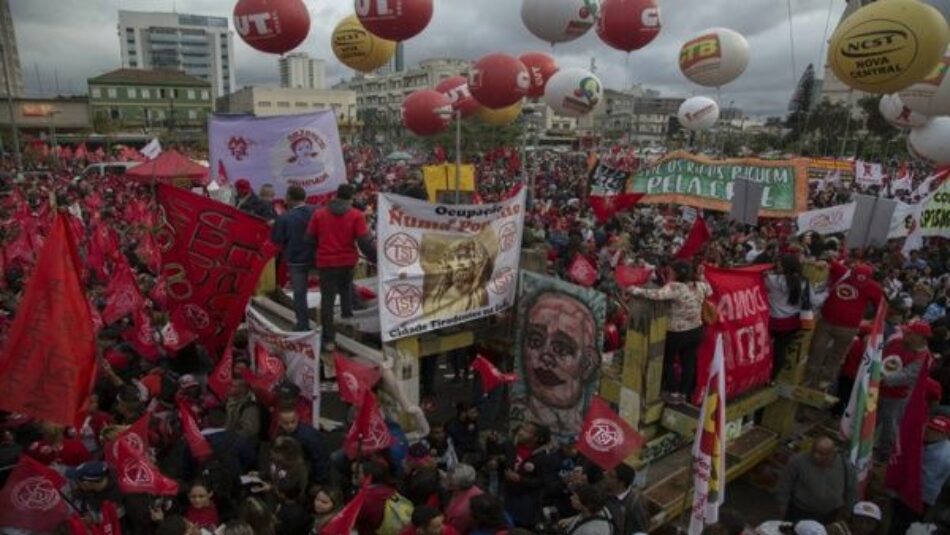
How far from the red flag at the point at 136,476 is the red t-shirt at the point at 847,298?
5.95 meters

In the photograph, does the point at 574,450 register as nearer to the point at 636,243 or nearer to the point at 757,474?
the point at 757,474

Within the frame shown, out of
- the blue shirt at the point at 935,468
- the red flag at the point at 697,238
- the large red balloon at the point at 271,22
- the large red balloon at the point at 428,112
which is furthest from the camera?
the large red balloon at the point at 428,112

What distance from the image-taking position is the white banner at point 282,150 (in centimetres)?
906

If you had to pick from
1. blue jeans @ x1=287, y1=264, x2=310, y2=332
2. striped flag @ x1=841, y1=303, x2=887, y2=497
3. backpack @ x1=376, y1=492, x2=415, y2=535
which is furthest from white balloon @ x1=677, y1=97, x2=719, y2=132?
backpack @ x1=376, y1=492, x2=415, y2=535

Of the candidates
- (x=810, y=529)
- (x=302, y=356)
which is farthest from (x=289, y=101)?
(x=810, y=529)

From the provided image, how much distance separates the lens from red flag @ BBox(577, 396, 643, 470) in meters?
4.30

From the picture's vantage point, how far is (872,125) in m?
54.7

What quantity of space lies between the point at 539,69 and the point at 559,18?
2.68 m

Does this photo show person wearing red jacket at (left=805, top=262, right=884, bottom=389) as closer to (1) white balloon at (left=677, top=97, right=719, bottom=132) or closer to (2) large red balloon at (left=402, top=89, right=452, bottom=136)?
(2) large red balloon at (left=402, top=89, right=452, bottom=136)

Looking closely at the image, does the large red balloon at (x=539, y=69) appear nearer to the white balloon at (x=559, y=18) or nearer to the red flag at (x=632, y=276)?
the white balloon at (x=559, y=18)

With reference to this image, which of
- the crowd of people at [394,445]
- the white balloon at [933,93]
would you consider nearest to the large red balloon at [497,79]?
the crowd of people at [394,445]

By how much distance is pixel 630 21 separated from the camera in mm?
9930

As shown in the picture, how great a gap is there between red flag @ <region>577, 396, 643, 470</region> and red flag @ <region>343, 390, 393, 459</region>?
1.44m

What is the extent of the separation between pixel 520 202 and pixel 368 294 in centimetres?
201
